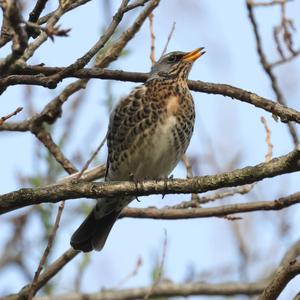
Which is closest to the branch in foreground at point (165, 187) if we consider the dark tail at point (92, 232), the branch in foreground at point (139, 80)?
the branch in foreground at point (139, 80)

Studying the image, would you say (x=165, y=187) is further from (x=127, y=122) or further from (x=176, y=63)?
(x=176, y=63)

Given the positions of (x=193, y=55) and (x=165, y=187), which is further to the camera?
(x=193, y=55)

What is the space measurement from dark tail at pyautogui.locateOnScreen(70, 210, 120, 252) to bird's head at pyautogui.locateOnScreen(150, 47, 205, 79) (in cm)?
131

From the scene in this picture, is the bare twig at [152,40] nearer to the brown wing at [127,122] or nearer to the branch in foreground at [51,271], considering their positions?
the brown wing at [127,122]

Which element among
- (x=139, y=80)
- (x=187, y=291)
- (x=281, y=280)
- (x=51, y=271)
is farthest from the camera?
(x=187, y=291)

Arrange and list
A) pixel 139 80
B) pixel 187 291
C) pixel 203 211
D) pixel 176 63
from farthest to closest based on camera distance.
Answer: pixel 176 63, pixel 187 291, pixel 203 211, pixel 139 80

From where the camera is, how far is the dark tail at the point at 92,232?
590cm

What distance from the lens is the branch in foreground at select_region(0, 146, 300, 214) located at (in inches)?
147

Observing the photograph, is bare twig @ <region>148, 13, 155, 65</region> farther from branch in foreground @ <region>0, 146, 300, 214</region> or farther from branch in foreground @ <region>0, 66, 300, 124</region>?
branch in foreground @ <region>0, 146, 300, 214</region>

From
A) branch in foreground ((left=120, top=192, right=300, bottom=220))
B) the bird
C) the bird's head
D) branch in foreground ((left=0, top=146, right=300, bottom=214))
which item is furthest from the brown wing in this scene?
branch in foreground ((left=0, top=146, right=300, bottom=214))

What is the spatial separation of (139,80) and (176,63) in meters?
2.07

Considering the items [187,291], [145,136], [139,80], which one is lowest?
[187,291]

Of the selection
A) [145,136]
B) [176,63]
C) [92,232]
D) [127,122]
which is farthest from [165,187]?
[176,63]

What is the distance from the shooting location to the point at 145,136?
19.0 feet
